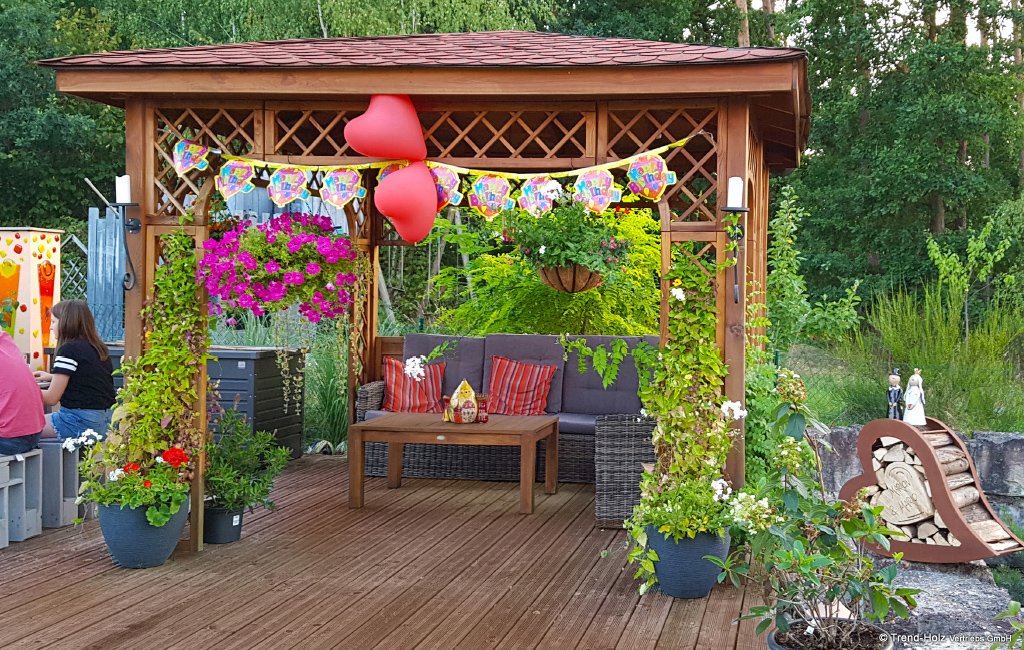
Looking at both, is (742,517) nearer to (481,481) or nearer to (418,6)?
(481,481)

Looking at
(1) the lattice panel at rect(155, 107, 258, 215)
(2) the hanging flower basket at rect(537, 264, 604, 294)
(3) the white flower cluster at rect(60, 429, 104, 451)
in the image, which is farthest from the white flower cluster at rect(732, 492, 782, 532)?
Result: (2) the hanging flower basket at rect(537, 264, 604, 294)

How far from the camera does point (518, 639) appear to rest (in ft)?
14.4

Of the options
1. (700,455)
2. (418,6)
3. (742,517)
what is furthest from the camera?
(418,6)

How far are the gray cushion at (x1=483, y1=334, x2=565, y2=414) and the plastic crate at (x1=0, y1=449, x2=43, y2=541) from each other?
11.2 feet

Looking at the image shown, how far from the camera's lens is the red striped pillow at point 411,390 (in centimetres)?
830

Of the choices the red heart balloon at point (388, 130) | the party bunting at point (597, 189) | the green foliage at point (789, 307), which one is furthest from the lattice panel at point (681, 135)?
the red heart balloon at point (388, 130)

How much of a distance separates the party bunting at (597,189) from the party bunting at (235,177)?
171cm

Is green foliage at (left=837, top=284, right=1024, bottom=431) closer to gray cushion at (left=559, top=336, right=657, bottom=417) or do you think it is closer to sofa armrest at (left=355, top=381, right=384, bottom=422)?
gray cushion at (left=559, top=336, right=657, bottom=417)

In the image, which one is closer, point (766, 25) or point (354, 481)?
point (354, 481)

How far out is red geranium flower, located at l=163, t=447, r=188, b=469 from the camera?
545 cm

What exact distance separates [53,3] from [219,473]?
1439 cm

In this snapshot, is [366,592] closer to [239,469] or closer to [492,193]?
[239,469]

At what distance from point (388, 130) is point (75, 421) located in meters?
2.71

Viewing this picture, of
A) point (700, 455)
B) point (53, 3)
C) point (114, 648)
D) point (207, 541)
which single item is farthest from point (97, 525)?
point (53, 3)
